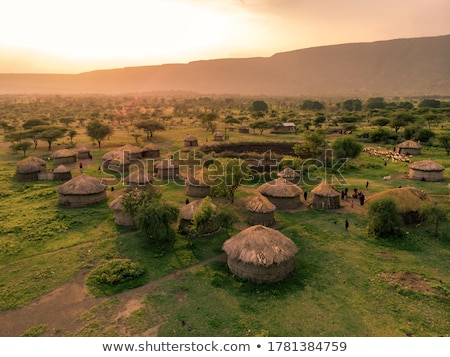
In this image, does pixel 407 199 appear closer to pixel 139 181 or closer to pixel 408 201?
pixel 408 201

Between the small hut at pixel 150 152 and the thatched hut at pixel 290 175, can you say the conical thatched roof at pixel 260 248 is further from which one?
the small hut at pixel 150 152

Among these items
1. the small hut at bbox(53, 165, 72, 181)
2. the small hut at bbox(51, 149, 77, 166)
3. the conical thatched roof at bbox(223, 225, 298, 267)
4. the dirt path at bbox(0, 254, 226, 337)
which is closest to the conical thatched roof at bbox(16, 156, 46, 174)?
the small hut at bbox(53, 165, 72, 181)

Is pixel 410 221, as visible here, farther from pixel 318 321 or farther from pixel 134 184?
pixel 134 184

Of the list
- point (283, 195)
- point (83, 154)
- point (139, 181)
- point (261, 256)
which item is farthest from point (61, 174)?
point (261, 256)

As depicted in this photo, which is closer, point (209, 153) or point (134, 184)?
point (134, 184)

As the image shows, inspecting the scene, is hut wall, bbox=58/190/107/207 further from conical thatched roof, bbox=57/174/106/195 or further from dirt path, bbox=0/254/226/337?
dirt path, bbox=0/254/226/337

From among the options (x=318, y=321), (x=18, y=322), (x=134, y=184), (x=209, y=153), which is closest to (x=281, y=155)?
(x=209, y=153)

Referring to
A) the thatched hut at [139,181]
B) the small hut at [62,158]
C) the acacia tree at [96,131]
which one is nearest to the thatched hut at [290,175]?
the thatched hut at [139,181]
